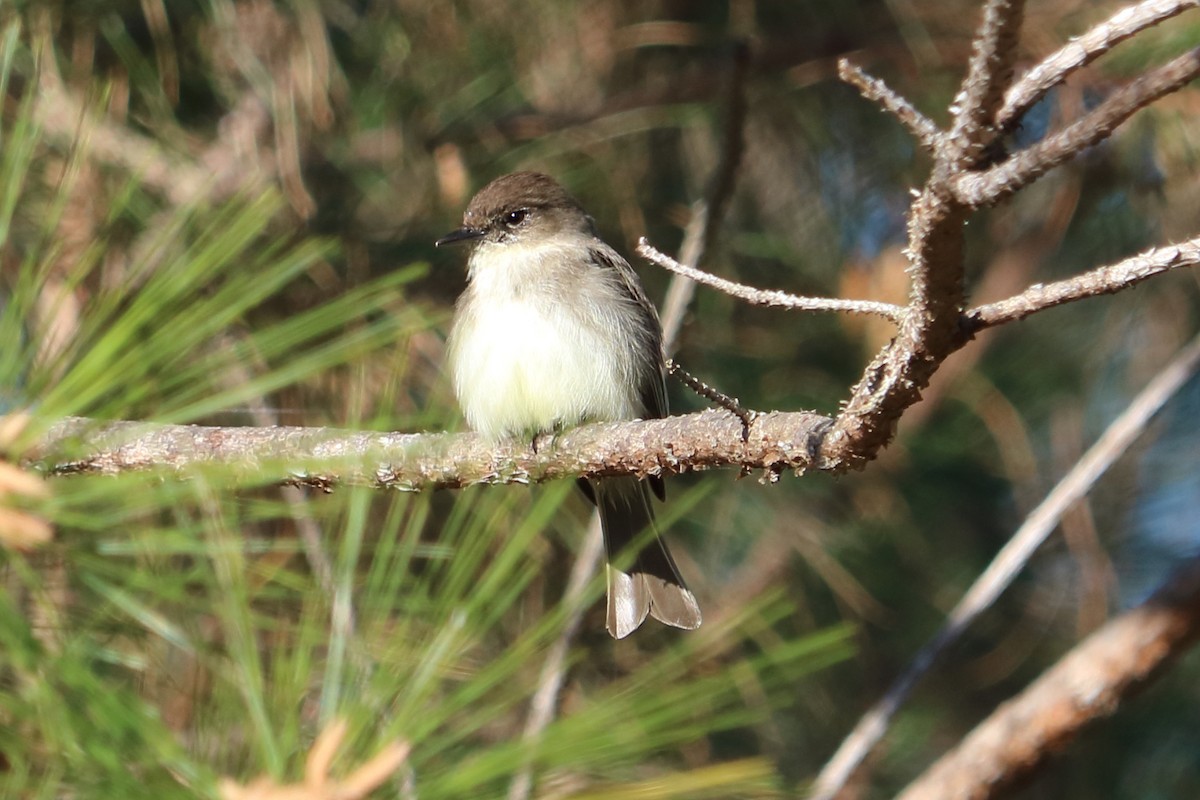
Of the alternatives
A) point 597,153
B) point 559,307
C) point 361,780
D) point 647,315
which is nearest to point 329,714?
point 361,780

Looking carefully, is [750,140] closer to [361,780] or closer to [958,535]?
[958,535]

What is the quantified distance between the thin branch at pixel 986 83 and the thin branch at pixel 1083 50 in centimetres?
1

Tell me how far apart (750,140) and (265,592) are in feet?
10.7

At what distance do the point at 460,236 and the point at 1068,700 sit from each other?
74.2 inches

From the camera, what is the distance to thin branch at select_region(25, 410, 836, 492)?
187 centimetres

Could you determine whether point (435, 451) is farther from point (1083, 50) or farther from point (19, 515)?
point (1083, 50)

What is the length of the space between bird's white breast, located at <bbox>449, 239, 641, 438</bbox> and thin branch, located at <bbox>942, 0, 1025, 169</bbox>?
6.16ft

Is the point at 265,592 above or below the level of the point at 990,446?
below

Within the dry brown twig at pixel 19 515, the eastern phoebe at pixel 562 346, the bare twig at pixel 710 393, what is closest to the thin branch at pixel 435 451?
the bare twig at pixel 710 393

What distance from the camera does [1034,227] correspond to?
4.54 m

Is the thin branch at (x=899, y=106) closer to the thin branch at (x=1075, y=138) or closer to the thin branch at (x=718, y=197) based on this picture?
the thin branch at (x=1075, y=138)

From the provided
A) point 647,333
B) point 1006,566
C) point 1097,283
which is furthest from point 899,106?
point 647,333

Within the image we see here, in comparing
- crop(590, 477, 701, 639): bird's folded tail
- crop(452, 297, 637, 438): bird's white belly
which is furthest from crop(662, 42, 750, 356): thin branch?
crop(590, 477, 701, 639): bird's folded tail

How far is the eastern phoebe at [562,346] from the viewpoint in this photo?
10.8ft
